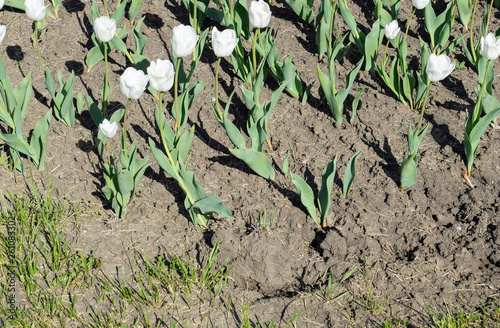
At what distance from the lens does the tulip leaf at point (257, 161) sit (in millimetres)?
2986

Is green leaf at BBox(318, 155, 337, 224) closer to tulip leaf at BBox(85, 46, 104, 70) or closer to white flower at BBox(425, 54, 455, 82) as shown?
white flower at BBox(425, 54, 455, 82)

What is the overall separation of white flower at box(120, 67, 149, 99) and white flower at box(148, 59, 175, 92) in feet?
0.18

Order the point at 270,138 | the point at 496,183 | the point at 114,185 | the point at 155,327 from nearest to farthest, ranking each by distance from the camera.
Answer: the point at 155,327 < the point at 114,185 < the point at 496,183 < the point at 270,138

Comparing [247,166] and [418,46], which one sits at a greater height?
[418,46]

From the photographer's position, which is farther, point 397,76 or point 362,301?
point 397,76

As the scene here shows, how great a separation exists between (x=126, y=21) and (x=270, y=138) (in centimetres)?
156

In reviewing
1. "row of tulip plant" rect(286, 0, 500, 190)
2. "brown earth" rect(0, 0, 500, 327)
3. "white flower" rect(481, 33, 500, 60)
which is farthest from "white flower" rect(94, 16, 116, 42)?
"white flower" rect(481, 33, 500, 60)

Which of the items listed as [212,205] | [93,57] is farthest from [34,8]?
[212,205]

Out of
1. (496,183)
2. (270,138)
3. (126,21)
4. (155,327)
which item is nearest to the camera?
(155,327)

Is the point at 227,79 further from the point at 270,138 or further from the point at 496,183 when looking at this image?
the point at 496,183

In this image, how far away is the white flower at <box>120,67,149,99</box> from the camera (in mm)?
2523

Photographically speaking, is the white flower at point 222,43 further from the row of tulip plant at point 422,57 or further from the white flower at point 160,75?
the row of tulip plant at point 422,57

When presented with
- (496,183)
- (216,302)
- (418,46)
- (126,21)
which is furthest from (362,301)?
(126,21)

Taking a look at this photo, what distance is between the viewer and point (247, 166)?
130 inches
